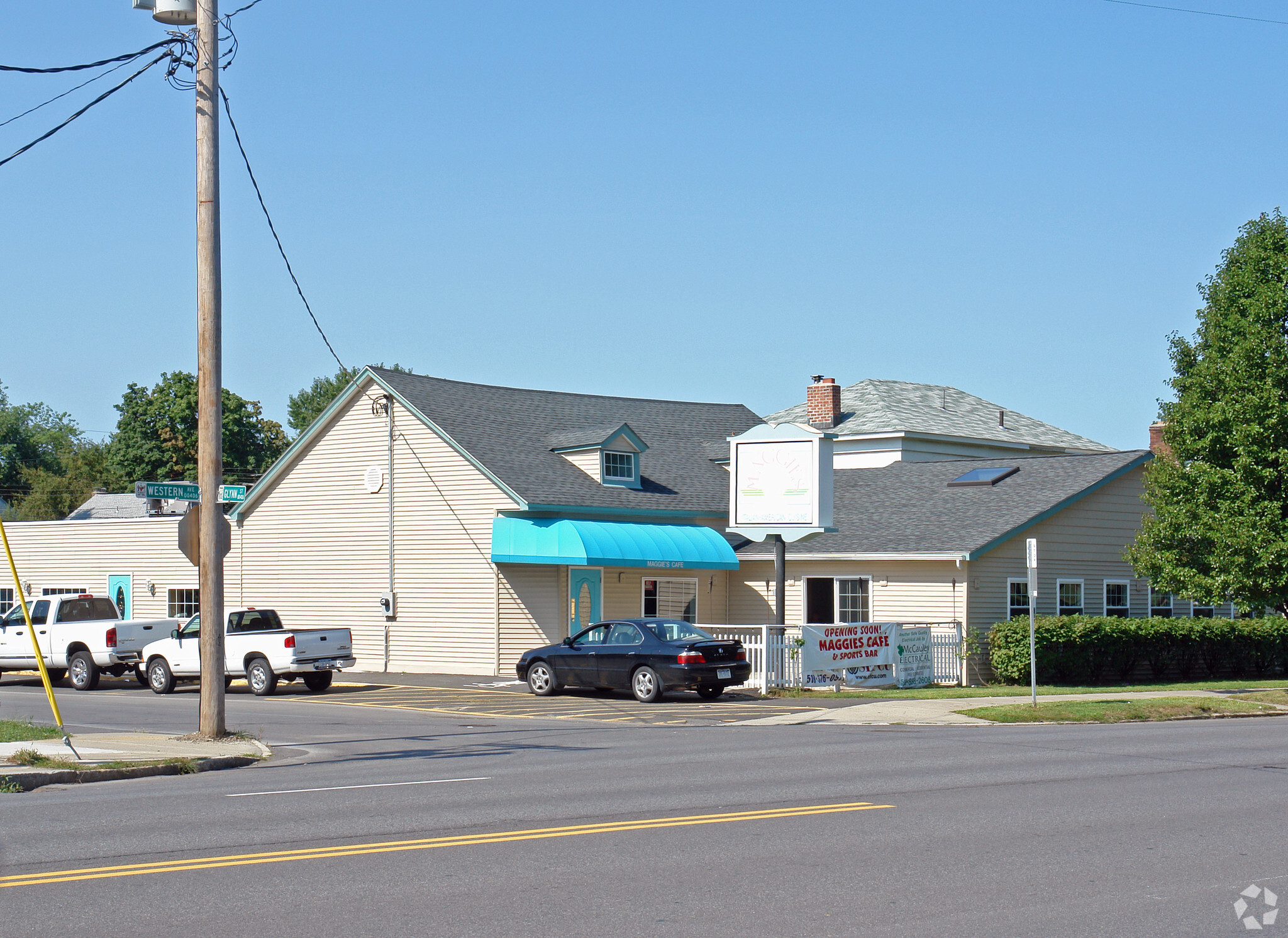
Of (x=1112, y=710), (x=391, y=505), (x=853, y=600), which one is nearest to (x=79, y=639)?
(x=391, y=505)

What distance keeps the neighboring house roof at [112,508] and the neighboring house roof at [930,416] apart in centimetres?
2885

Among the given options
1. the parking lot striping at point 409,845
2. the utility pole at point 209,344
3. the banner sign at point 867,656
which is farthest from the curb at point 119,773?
the banner sign at point 867,656

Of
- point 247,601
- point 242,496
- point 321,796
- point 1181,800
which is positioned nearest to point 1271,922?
point 1181,800

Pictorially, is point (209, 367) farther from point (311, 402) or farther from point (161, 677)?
point (311, 402)

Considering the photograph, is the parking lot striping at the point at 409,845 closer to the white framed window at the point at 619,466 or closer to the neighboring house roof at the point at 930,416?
the white framed window at the point at 619,466

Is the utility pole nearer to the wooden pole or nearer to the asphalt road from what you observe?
the wooden pole

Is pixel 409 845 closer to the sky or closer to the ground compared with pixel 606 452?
closer to the ground

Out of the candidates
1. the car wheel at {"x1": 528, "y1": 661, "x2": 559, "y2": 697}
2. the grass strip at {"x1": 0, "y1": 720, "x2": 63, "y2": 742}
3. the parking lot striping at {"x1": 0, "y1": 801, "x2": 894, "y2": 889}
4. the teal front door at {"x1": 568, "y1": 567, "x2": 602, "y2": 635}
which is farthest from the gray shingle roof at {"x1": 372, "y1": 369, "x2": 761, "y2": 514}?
the parking lot striping at {"x1": 0, "y1": 801, "x2": 894, "y2": 889}

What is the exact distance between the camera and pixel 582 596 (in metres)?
32.8

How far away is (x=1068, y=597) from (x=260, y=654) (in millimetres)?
18351

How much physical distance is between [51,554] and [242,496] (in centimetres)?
2404

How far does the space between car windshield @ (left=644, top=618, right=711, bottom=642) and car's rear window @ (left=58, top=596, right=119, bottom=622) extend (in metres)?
13.4

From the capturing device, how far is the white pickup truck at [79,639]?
30297mm

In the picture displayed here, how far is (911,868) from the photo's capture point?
9.14 m
